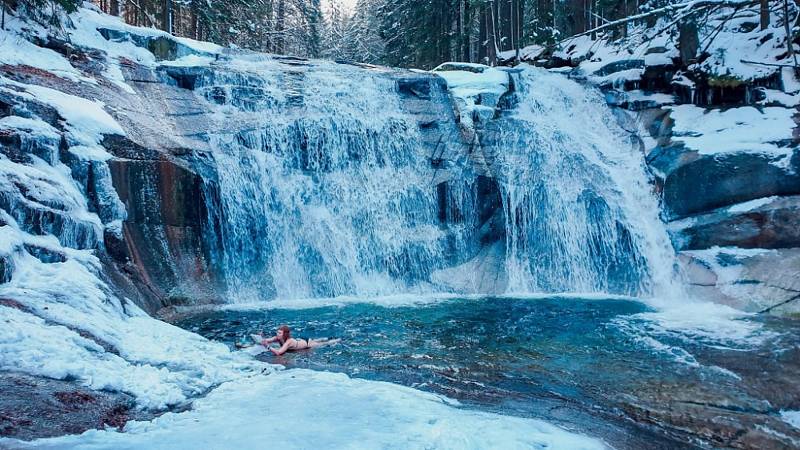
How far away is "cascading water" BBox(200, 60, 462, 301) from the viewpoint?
498 inches

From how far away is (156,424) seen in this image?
438 cm

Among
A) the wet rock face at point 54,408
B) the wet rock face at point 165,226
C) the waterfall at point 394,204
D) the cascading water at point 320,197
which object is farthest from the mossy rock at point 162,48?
the wet rock face at point 54,408

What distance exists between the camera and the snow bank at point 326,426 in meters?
4.04

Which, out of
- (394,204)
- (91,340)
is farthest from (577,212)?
(91,340)

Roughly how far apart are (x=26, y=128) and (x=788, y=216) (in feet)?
50.1

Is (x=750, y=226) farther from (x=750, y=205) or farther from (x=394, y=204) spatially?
(x=394, y=204)

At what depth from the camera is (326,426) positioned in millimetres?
4496

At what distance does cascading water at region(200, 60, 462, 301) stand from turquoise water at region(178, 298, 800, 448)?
2.22 meters

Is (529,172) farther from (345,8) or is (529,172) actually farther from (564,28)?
(345,8)

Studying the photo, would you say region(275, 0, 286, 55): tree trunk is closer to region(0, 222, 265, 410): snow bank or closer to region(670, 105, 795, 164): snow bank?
region(670, 105, 795, 164): snow bank

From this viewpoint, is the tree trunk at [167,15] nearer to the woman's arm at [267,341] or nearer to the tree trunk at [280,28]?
the tree trunk at [280,28]

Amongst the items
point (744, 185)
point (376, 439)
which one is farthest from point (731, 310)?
point (376, 439)

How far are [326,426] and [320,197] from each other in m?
9.74

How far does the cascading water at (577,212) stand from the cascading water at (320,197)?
7.65ft
